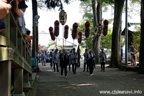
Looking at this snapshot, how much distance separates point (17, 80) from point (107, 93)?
4300 millimetres

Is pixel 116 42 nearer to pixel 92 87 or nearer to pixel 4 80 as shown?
pixel 92 87

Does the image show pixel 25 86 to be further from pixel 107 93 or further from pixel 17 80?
pixel 107 93

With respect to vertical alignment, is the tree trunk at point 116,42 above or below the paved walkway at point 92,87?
above

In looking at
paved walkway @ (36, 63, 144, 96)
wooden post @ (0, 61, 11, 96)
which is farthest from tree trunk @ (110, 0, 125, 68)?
wooden post @ (0, 61, 11, 96)

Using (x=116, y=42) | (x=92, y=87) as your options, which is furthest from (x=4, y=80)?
(x=116, y=42)

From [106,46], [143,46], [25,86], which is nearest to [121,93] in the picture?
[25,86]

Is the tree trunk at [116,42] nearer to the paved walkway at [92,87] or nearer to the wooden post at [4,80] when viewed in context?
the paved walkway at [92,87]

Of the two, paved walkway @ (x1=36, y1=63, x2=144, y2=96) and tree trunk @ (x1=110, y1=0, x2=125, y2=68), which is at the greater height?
tree trunk @ (x1=110, y1=0, x2=125, y2=68)

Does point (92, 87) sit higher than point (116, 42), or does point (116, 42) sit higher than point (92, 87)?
point (116, 42)

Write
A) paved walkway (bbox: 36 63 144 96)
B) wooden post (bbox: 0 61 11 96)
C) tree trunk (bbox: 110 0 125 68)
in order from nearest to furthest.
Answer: wooden post (bbox: 0 61 11 96)
paved walkway (bbox: 36 63 144 96)
tree trunk (bbox: 110 0 125 68)

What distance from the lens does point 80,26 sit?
50656mm

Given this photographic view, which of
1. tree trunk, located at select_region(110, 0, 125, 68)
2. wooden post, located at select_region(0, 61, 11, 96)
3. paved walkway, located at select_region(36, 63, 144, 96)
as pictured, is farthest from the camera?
tree trunk, located at select_region(110, 0, 125, 68)

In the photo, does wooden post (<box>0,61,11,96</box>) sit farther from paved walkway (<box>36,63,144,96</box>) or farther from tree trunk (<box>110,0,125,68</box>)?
tree trunk (<box>110,0,125,68</box>)

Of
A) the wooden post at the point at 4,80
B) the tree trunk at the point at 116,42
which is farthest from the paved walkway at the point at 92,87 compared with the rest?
the tree trunk at the point at 116,42
